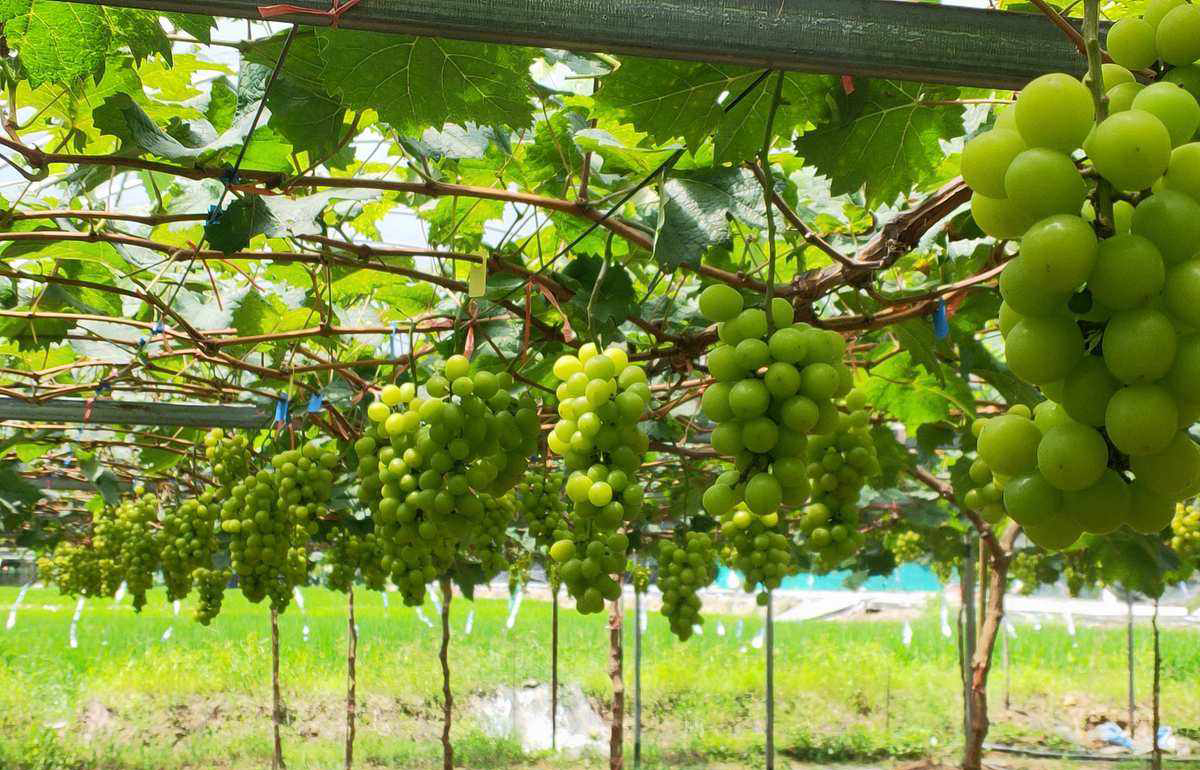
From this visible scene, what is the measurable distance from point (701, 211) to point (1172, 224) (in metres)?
1.10

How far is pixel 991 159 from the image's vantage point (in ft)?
2.48

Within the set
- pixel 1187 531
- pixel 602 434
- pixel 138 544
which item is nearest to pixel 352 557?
pixel 138 544

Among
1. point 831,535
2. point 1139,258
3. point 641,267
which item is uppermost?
point 641,267

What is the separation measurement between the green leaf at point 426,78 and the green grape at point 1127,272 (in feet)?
3.24

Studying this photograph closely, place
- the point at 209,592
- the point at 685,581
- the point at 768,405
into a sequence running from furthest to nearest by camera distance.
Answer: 1. the point at 209,592
2. the point at 685,581
3. the point at 768,405

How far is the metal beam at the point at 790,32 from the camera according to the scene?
1042mm

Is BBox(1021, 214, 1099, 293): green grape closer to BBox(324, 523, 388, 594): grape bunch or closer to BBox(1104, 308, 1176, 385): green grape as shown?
BBox(1104, 308, 1176, 385): green grape

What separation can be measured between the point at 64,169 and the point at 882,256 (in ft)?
7.30

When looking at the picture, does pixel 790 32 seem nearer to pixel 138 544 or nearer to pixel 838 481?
pixel 838 481

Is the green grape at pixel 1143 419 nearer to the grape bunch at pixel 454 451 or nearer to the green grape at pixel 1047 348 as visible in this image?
the green grape at pixel 1047 348

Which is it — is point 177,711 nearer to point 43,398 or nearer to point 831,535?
point 43,398

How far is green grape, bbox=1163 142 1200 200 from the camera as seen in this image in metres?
0.70

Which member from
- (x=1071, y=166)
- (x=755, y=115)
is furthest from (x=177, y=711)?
(x=1071, y=166)

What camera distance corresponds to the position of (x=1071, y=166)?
0.69 meters
